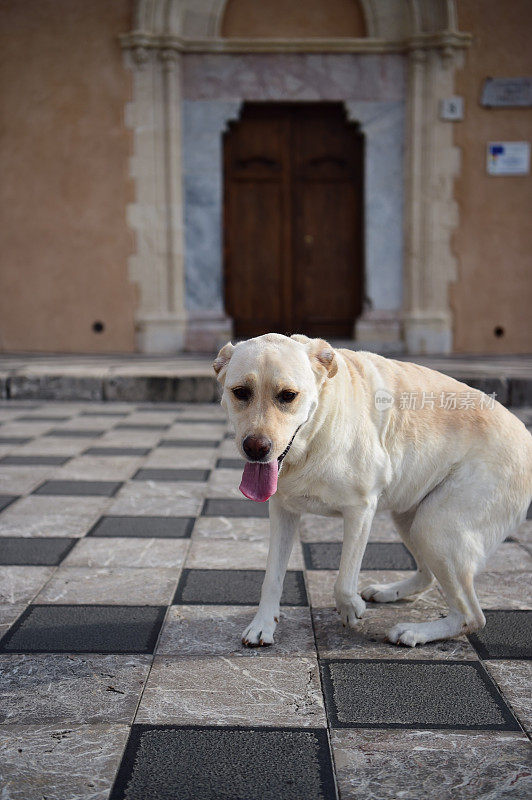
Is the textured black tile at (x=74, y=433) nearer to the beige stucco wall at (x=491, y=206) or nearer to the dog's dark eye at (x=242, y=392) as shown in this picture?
the dog's dark eye at (x=242, y=392)

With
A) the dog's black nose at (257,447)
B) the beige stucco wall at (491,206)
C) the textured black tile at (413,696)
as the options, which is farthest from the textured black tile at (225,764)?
the beige stucco wall at (491,206)

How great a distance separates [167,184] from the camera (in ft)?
36.1

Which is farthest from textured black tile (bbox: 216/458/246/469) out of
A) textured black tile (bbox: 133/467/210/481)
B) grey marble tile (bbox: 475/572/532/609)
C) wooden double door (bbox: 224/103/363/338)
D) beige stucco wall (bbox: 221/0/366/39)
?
beige stucco wall (bbox: 221/0/366/39)

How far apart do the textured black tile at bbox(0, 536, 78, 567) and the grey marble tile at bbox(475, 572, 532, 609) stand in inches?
65.2

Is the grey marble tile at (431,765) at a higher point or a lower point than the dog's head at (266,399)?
lower

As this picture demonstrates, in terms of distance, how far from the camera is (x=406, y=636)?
98.5 inches

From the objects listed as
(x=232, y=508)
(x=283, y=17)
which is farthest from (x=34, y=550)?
(x=283, y=17)

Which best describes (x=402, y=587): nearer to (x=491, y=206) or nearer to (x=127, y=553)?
(x=127, y=553)

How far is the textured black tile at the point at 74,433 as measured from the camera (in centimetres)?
620

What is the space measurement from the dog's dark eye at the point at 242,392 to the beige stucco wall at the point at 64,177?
9.21 metres

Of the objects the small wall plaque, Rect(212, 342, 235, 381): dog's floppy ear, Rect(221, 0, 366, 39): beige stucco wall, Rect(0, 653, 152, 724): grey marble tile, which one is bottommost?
Rect(0, 653, 152, 724): grey marble tile

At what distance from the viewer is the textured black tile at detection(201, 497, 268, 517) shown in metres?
4.06

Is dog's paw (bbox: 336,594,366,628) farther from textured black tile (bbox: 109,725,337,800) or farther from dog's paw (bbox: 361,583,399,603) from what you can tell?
textured black tile (bbox: 109,725,337,800)

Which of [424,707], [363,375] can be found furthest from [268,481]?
[424,707]
